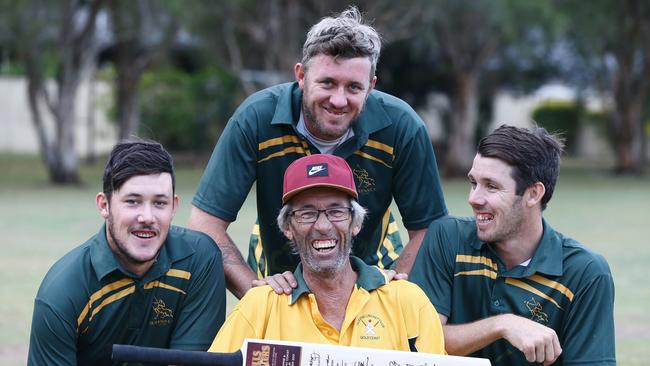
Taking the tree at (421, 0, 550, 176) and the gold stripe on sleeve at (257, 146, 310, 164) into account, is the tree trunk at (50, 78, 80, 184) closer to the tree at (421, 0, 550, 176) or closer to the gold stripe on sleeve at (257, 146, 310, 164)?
the tree at (421, 0, 550, 176)

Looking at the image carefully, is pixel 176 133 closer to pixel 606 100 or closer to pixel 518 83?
pixel 518 83

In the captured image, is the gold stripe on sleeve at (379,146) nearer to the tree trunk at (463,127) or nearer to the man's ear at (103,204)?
the man's ear at (103,204)

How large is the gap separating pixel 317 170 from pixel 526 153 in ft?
3.20

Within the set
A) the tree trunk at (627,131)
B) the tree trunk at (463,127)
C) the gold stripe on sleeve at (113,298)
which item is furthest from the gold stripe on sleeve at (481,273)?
the tree trunk at (627,131)

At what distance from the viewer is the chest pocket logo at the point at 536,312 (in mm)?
5191

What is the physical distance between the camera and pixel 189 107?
35219 mm

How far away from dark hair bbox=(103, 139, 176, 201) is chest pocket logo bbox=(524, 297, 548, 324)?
1.69 meters

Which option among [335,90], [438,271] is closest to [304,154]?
[335,90]

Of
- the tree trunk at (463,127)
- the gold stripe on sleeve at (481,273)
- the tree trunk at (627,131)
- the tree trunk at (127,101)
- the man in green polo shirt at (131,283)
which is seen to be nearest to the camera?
the man in green polo shirt at (131,283)

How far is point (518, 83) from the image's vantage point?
36438 mm

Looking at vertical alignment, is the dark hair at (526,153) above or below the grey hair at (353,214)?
above

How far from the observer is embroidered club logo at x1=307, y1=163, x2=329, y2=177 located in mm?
4836

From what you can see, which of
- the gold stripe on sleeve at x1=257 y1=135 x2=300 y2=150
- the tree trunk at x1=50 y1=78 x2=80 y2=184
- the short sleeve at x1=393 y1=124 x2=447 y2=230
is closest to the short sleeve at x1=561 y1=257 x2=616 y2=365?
the short sleeve at x1=393 y1=124 x2=447 y2=230

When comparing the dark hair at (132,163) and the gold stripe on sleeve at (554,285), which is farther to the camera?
the gold stripe on sleeve at (554,285)
